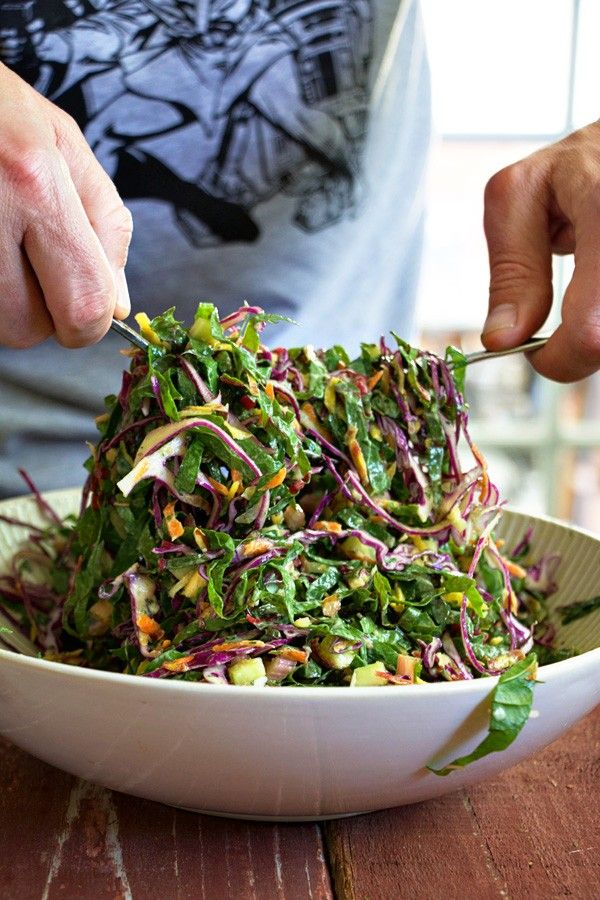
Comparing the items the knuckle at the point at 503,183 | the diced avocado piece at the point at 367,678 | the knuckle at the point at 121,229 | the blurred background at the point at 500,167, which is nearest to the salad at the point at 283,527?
the diced avocado piece at the point at 367,678

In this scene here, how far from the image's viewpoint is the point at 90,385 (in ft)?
6.46

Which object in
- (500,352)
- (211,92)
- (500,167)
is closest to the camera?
(500,352)

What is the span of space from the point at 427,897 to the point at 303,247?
4.60 ft

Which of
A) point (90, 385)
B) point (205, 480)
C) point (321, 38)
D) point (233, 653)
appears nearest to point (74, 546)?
point (205, 480)

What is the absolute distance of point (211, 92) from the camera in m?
1.92

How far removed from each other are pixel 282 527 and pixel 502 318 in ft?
1.69

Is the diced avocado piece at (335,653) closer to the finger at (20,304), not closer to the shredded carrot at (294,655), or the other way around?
the shredded carrot at (294,655)

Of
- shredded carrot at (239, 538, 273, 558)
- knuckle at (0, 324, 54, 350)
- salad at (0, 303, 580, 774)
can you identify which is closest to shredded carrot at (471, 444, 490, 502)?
salad at (0, 303, 580, 774)

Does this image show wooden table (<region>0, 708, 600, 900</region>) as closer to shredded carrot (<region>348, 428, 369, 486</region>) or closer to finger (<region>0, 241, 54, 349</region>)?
shredded carrot (<region>348, 428, 369, 486</region>)

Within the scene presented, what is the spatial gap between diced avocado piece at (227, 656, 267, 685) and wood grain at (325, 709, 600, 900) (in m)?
0.18

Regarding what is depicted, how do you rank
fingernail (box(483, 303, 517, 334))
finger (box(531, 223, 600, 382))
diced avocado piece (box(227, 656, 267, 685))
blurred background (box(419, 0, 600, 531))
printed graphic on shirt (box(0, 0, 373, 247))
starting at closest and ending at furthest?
diced avocado piece (box(227, 656, 267, 685)), finger (box(531, 223, 600, 382)), fingernail (box(483, 303, 517, 334)), printed graphic on shirt (box(0, 0, 373, 247)), blurred background (box(419, 0, 600, 531))

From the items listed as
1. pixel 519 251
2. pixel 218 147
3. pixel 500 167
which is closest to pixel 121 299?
pixel 519 251

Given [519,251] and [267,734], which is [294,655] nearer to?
[267,734]

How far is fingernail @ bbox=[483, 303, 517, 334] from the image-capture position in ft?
4.92
